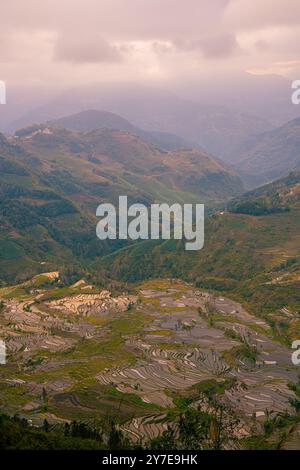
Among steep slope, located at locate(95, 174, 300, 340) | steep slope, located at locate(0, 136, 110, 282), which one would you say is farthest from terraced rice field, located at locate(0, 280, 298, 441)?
steep slope, located at locate(0, 136, 110, 282)

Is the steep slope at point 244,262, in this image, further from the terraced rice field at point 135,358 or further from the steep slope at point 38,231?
the steep slope at point 38,231

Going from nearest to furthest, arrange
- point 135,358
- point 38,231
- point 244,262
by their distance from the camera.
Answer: point 135,358 < point 244,262 < point 38,231

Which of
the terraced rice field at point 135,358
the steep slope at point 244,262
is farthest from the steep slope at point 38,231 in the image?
the terraced rice field at point 135,358

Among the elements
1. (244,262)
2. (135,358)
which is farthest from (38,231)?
(135,358)

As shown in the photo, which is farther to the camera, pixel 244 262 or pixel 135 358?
pixel 244 262

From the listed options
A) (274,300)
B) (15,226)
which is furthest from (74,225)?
(274,300)

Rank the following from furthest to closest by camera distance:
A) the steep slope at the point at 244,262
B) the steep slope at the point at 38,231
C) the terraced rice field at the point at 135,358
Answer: the steep slope at the point at 38,231, the steep slope at the point at 244,262, the terraced rice field at the point at 135,358

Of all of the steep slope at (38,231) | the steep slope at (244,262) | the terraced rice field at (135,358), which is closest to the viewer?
the terraced rice field at (135,358)

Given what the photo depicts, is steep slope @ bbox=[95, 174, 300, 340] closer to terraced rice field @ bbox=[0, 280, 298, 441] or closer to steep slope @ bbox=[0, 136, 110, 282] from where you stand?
terraced rice field @ bbox=[0, 280, 298, 441]

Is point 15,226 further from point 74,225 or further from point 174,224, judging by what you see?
point 174,224

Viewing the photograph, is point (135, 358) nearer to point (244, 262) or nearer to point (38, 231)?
point (244, 262)

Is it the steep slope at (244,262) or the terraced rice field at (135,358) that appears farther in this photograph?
the steep slope at (244,262)
